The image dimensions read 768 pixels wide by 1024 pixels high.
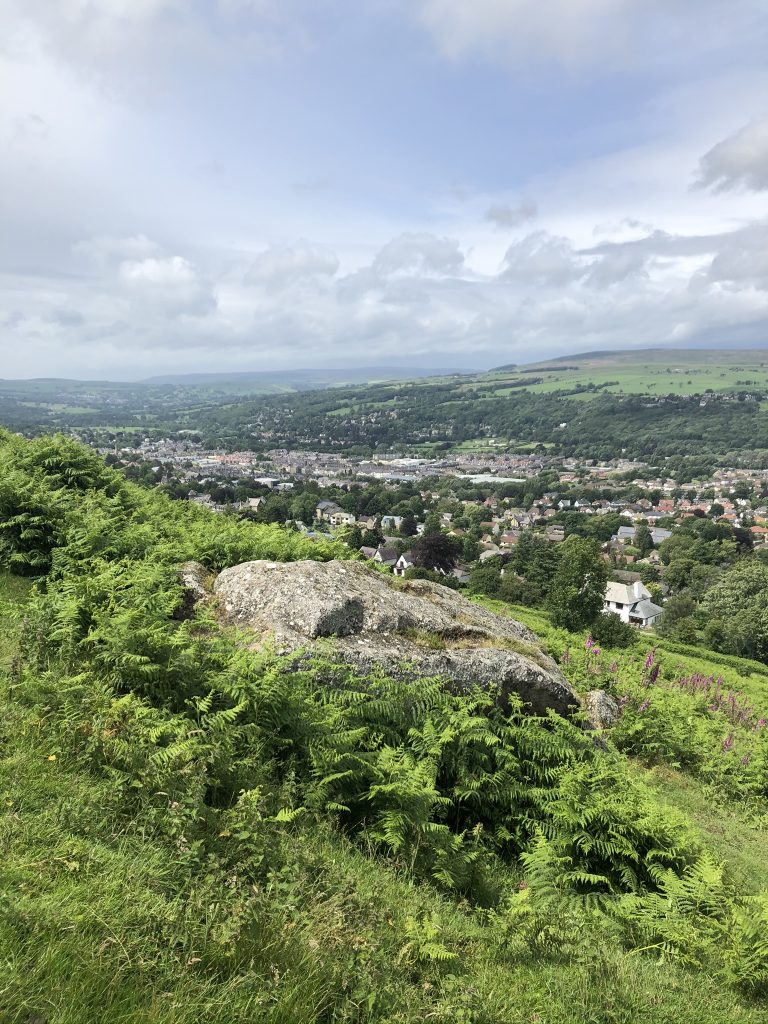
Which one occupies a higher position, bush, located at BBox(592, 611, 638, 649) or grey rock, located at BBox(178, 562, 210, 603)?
grey rock, located at BBox(178, 562, 210, 603)

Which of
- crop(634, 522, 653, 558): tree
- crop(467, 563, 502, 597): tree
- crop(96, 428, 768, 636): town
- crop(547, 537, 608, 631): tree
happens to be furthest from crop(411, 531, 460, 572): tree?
crop(634, 522, 653, 558): tree

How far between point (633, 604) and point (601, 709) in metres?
68.1

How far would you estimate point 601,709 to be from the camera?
1115 cm

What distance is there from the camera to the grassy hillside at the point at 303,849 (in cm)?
317

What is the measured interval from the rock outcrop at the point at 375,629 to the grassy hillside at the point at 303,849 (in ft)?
1.70

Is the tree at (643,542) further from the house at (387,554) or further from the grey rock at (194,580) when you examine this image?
the grey rock at (194,580)

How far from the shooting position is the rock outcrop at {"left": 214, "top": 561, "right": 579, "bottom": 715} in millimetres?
7719

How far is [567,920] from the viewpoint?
16.0ft

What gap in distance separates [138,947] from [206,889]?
1.71ft

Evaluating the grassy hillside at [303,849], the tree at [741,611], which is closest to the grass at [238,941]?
the grassy hillside at [303,849]

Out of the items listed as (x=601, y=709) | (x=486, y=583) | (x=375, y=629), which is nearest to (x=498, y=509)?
(x=486, y=583)

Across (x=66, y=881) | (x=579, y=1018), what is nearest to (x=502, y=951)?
(x=579, y=1018)

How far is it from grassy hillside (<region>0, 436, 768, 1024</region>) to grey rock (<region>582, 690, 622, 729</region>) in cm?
227

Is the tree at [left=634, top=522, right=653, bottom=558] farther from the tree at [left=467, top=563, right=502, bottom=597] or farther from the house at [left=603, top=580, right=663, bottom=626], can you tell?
the tree at [left=467, top=563, right=502, bottom=597]
